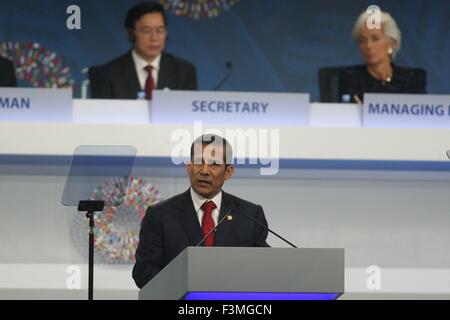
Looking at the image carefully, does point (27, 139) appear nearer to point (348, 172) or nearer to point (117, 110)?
point (117, 110)

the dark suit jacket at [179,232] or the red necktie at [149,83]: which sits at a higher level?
the red necktie at [149,83]

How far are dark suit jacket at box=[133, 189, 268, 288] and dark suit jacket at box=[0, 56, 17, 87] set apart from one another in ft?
8.28

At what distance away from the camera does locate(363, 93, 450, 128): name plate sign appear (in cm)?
707

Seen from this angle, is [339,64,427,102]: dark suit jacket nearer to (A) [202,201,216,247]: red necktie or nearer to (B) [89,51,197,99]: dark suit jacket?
(B) [89,51,197,99]: dark suit jacket

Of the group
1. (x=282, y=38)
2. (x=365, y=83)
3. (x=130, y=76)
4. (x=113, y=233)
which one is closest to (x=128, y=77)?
(x=130, y=76)

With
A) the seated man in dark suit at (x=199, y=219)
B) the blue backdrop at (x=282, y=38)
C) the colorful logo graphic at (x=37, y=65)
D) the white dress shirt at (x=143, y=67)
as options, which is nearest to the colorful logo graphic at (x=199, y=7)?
the blue backdrop at (x=282, y=38)

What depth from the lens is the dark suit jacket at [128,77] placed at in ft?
23.9

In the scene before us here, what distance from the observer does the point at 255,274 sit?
12.7 feet

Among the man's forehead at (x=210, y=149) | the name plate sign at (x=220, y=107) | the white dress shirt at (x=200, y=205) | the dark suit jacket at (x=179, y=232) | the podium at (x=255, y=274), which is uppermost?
the name plate sign at (x=220, y=107)

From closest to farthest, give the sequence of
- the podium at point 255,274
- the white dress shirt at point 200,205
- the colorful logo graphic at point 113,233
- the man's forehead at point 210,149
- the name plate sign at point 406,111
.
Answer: the podium at point 255,274 < the man's forehead at point 210,149 < the white dress shirt at point 200,205 < the colorful logo graphic at point 113,233 < the name plate sign at point 406,111

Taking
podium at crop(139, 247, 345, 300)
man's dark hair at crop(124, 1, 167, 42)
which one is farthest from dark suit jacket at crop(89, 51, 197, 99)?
podium at crop(139, 247, 345, 300)

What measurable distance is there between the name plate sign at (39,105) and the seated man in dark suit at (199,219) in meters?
2.01

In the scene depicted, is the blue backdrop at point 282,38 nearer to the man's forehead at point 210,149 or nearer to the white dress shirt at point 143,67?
the white dress shirt at point 143,67
